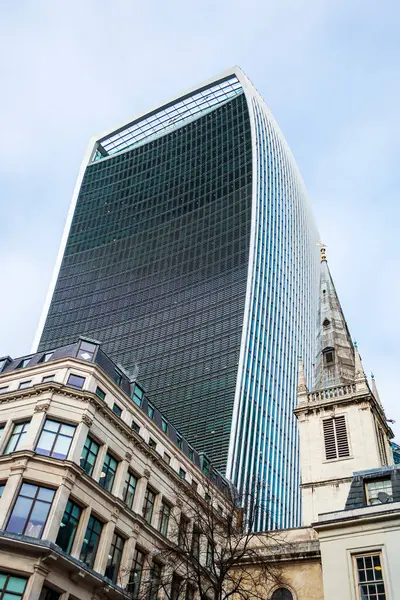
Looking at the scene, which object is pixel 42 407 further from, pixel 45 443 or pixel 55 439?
pixel 45 443

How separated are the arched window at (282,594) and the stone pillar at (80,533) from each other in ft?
34.2

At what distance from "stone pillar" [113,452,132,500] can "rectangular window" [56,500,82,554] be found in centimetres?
365

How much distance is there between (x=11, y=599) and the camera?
2791 cm

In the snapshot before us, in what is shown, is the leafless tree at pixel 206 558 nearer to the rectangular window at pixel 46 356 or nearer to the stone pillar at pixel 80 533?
the stone pillar at pixel 80 533

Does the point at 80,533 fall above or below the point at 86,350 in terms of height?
below

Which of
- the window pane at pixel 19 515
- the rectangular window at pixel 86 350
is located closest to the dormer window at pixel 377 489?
Answer: the window pane at pixel 19 515

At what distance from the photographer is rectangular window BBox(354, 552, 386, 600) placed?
25484 millimetres

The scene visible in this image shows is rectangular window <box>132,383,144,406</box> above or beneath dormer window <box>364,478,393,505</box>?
above

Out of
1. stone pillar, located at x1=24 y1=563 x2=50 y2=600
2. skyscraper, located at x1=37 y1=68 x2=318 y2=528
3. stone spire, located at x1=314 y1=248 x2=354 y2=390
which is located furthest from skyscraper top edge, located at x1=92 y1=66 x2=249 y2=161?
stone pillar, located at x1=24 y1=563 x2=50 y2=600

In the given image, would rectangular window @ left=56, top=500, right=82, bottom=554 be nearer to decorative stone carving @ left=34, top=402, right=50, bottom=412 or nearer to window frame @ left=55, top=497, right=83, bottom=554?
window frame @ left=55, top=497, right=83, bottom=554

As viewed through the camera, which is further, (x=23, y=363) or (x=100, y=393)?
(x=23, y=363)

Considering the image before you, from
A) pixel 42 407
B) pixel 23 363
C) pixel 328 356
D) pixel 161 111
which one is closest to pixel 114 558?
pixel 42 407

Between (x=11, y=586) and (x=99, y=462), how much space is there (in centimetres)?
905

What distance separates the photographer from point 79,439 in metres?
34.8
